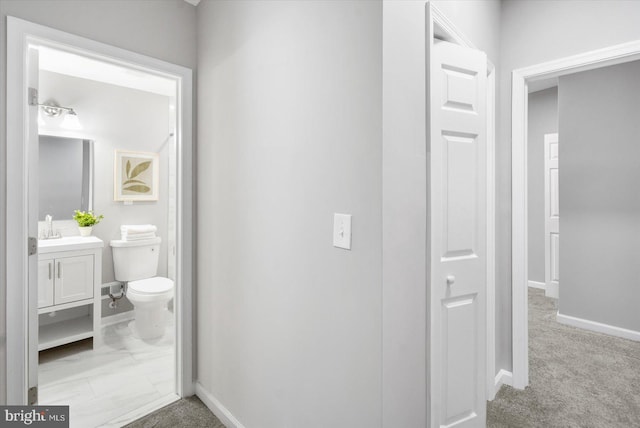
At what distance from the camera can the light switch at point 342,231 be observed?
48.0 inches

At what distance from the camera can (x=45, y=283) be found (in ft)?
8.63

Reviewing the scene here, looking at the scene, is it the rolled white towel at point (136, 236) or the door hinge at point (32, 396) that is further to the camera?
the rolled white towel at point (136, 236)

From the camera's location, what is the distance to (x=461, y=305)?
1.57 m

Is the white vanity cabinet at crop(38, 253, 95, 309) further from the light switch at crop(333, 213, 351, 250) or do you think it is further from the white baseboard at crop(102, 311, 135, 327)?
the light switch at crop(333, 213, 351, 250)

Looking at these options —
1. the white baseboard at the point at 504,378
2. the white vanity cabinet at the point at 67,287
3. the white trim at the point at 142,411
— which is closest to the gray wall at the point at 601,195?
the white baseboard at the point at 504,378

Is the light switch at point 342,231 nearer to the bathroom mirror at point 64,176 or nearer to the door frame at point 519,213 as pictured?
the door frame at point 519,213

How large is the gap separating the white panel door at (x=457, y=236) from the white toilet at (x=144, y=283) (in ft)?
8.27

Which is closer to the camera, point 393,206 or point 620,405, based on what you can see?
point 393,206

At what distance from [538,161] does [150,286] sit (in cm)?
529

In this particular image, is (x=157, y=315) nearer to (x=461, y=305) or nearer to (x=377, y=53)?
(x=461, y=305)

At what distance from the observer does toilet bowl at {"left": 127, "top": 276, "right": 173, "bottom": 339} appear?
2.95 metres

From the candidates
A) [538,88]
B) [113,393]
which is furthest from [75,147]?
[538,88]

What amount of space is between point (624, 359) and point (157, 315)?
13.4 ft

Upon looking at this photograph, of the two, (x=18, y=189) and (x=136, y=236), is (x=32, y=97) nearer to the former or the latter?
(x=18, y=189)
